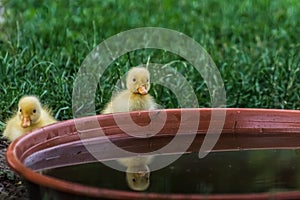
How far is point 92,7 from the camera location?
6.28 meters

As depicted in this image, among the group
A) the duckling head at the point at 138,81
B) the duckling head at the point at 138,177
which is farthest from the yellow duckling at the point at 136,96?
the duckling head at the point at 138,177

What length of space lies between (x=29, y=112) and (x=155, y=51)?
1.87m

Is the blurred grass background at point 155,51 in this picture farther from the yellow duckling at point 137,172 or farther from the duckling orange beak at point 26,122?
the yellow duckling at point 137,172

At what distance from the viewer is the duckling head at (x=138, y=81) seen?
362 centimetres

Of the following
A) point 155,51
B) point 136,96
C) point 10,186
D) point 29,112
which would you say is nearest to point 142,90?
point 136,96

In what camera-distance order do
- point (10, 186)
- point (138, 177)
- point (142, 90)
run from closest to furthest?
point (138, 177) < point (10, 186) < point (142, 90)

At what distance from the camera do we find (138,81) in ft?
11.9

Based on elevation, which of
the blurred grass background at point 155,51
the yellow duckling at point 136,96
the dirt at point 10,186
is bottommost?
the dirt at point 10,186

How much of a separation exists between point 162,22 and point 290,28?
2.83 ft

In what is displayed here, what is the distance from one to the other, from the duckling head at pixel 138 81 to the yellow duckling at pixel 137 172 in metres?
0.65

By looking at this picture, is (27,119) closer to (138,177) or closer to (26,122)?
(26,122)

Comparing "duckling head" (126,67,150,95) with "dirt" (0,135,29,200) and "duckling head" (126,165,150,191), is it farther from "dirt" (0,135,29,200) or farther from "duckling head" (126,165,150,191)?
A: "duckling head" (126,165,150,191)

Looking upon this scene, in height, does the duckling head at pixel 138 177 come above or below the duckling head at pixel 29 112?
below

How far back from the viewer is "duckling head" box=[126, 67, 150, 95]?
11.9 feet
